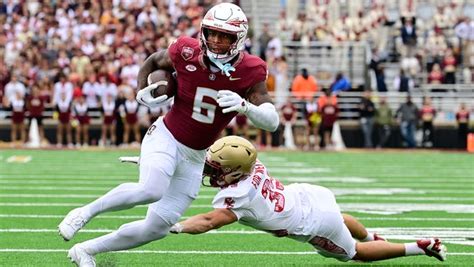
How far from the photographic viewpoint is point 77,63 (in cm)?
2092

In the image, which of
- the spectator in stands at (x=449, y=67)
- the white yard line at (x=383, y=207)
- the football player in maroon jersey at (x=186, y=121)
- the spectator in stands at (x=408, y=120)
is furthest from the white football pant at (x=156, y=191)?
the spectator in stands at (x=449, y=67)

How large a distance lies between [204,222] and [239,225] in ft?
9.62

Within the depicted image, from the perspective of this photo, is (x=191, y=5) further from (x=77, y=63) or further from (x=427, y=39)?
(x=427, y=39)

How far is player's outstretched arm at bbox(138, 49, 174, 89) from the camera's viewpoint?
5.93m

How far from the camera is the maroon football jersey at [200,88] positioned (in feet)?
19.0

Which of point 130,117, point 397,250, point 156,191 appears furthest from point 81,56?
point 156,191

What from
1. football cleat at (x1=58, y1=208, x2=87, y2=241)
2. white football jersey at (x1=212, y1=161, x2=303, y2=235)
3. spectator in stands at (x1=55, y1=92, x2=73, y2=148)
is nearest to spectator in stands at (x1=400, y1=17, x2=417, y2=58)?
spectator in stands at (x1=55, y1=92, x2=73, y2=148)

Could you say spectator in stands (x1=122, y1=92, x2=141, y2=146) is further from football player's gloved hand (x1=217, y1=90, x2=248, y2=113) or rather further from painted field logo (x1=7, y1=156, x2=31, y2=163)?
football player's gloved hand (x1=217, y1=90, x2=248, y2=113)

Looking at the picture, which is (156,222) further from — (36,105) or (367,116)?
(367,116)

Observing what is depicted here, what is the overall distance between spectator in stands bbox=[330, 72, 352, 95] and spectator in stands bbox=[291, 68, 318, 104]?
41cm

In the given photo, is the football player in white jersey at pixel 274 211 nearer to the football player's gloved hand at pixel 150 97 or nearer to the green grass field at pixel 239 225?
the green grass field at pixel 239 225

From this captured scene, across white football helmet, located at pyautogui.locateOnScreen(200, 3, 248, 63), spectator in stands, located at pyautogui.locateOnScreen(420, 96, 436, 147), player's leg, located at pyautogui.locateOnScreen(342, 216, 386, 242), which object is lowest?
spectator in stands, located at pyautogui.locateOnScreen(420, 96, 436, 147)

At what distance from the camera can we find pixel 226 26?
5.68 m

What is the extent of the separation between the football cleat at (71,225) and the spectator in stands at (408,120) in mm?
16134
